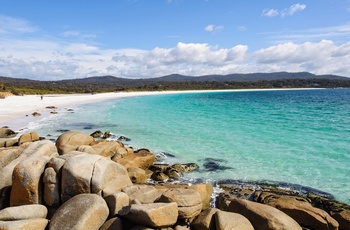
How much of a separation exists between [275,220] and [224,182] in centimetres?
576

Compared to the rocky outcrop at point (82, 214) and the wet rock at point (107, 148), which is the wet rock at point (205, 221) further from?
the wet rock at point (107, 148)

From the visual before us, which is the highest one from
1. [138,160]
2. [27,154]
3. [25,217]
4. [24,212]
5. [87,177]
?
[27,154]

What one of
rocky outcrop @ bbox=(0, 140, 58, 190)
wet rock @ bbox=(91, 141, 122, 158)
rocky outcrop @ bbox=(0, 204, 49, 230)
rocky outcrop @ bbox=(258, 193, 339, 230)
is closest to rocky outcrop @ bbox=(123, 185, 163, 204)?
rocky outcrop @ bbox=(0, 204, 49, 230)

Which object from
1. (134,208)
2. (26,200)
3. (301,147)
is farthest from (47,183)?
(301,147)

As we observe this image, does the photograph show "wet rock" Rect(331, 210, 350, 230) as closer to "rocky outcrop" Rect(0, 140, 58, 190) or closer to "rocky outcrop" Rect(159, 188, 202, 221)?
"rocky outcrop" Rect(159, 188, 202, 221)

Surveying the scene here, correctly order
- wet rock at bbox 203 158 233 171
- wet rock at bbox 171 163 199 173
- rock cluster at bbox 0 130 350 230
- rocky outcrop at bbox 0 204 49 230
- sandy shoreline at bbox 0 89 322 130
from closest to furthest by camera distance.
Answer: rocky outcrop at bbox 0 204 49 230
rock cluster at bbox 0 130 350 230
wet rock at bbox 171 163 199 173
wet rock at bbox 203 158 233 171
sandy shoreline at bbox 0 89 322 130

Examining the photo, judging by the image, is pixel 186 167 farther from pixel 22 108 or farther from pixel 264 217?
pixel 22 108

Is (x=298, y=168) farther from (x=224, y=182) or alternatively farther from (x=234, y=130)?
(x=234, y=130)

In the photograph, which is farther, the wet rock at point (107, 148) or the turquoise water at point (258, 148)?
the wet rock at point (107, 148)

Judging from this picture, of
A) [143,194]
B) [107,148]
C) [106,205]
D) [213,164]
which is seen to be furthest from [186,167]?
[106,205]

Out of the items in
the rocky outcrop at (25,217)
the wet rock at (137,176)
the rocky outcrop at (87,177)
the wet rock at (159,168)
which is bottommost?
the wet rock at (159,168)

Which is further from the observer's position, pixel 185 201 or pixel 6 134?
pixel 6 134

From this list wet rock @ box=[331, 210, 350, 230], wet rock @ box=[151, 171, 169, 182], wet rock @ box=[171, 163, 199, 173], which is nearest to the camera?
wet rock @ box=[331, 210, 350, 230]

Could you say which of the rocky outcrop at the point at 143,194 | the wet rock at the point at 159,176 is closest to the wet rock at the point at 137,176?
the wet rock at the point at 159,176
